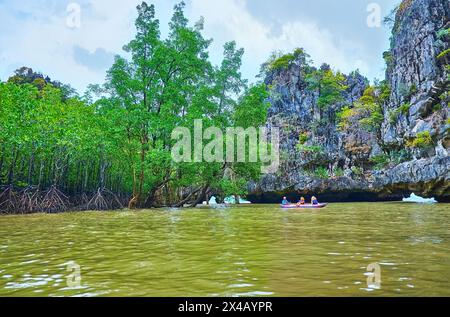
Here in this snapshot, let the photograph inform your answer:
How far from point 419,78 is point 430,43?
3149 millimetres

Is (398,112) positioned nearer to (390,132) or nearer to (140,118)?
(390,132)

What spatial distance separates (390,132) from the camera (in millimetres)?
35656

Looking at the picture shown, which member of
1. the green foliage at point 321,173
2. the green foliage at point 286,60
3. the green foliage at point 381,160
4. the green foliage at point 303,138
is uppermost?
the green foliage at point 286,60

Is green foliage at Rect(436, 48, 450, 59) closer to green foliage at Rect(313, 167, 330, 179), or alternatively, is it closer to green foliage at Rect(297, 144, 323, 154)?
green foliage at Rect(313, 167, 330, 179)

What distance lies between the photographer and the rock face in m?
30.0

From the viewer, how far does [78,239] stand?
9188mm

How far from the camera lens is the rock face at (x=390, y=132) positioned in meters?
30.0

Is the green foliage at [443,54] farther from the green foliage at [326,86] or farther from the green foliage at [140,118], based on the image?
the green foliage at [326,86]

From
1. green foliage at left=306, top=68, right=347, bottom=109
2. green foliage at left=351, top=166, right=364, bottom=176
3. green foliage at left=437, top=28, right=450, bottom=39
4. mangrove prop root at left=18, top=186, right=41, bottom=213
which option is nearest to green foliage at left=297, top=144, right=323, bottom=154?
green foliage at left=351, top=166, right=364, bottom=176

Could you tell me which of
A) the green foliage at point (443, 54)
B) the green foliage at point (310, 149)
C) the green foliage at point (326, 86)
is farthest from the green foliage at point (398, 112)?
the green foliage at point (326, 86)

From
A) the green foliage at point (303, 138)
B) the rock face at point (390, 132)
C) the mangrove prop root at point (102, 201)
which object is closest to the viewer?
the mangrove prop root at point (102, 201)

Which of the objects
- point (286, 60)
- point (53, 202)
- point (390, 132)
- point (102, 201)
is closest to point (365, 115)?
point (390, 132)
